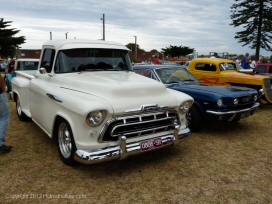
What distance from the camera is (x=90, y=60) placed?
4441 millimetres

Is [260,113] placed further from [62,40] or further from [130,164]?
[62,40]

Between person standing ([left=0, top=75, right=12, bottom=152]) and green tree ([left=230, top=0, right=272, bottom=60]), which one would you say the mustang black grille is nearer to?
person standing ([left=0, top=75, right=12, bottom=152])

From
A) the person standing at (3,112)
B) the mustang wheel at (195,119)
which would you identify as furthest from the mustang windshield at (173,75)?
the person standing at (3,112)

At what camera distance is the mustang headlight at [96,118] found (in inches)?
121

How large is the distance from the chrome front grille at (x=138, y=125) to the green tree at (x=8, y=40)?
3091 cm

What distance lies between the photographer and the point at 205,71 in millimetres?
8242

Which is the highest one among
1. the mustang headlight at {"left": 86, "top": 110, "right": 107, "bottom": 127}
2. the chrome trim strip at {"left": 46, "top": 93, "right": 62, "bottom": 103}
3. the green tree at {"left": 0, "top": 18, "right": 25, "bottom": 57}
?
the green tree at {"left": 0, "top": 18, "right": 25, "bottom": 57}

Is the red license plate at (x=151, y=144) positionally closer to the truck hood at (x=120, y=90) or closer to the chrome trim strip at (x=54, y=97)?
the truck hood at (x=120, y=90)

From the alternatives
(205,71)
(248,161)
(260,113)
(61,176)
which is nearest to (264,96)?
(260,113)

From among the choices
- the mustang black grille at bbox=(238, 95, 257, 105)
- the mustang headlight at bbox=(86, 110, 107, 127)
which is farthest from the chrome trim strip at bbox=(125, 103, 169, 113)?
the mustang black grille at bbox=(238, 95, 257, 105)

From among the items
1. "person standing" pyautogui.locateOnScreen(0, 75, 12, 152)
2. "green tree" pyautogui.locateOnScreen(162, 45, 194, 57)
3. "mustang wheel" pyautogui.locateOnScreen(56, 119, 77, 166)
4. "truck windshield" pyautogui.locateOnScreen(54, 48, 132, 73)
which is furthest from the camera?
"green tree" pyautogui.locateOnScreen(162, 45, 194, 57)

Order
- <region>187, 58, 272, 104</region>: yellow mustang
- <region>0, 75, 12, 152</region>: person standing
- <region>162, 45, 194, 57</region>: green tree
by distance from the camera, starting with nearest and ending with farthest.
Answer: <region>0, 75, 12, 152</region>: person standing
<region>187, 58, 272, 104</region>: yellow mustang
<region>162, 45, 194, 57</region>: green tree

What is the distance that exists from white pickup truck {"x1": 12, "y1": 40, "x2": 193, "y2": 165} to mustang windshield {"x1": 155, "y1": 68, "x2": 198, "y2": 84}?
5.08ft

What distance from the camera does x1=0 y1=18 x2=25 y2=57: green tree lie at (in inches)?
1154
